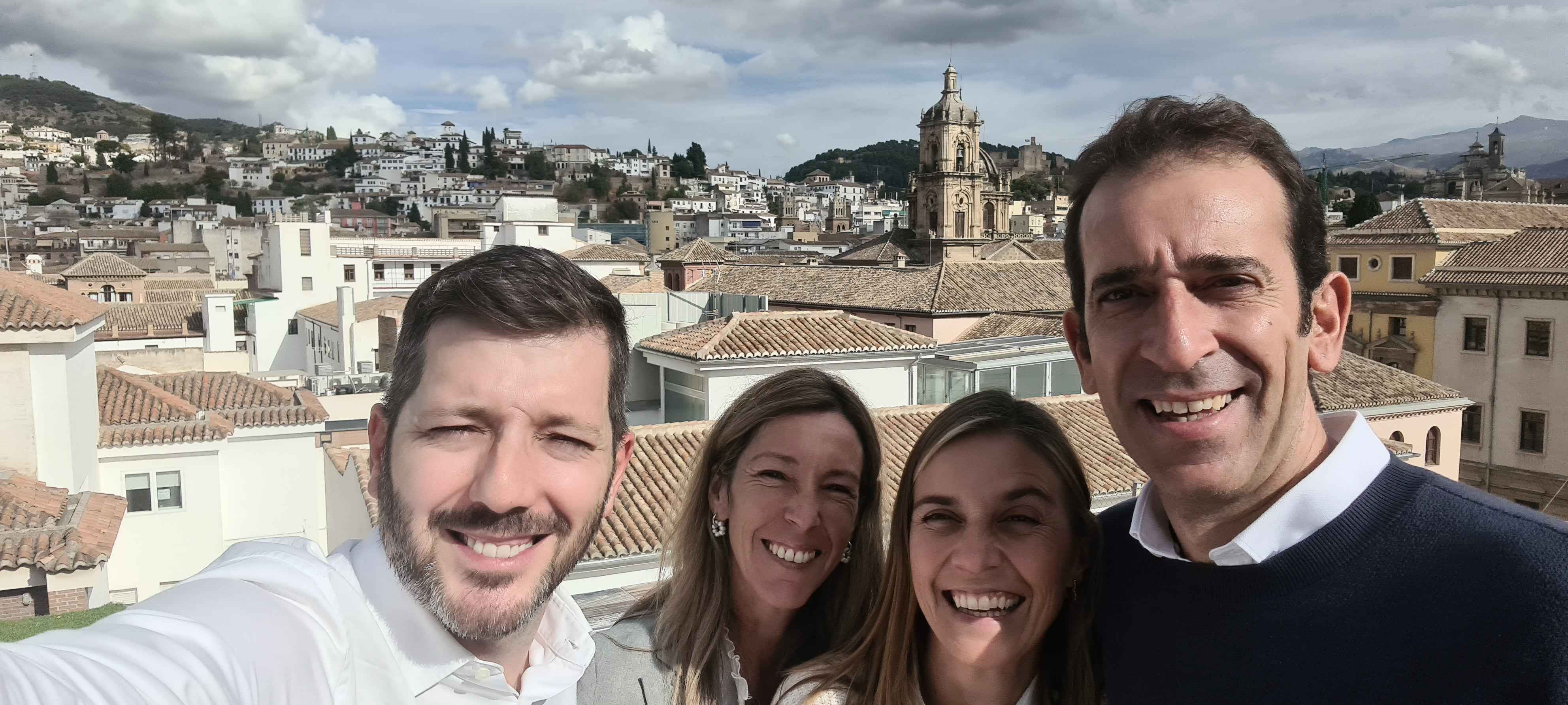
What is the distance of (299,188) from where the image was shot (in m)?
133

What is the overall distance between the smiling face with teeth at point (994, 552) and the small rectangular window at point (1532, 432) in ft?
91.6

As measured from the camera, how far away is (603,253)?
48656 mm

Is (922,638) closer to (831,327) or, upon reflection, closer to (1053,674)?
(1053,674)

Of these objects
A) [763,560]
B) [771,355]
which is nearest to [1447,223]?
[771,355]

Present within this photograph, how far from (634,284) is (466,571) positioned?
3431cm

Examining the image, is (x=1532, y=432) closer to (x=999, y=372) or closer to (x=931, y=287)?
(x=931, y=287)

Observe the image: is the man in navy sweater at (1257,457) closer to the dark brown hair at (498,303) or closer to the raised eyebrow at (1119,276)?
the raised eyebrow at (1119,276)

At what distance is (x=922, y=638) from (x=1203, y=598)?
0.69 meters

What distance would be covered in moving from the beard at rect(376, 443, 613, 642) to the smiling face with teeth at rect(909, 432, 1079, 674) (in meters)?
0.87

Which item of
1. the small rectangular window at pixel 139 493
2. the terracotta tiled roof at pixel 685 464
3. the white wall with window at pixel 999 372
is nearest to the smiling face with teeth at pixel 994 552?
the terracotta tiled roof at pixel 685 464

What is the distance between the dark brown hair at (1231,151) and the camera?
6.47 feet

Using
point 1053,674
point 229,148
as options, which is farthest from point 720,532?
point 229,148

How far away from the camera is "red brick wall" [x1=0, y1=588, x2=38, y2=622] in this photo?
9.83m

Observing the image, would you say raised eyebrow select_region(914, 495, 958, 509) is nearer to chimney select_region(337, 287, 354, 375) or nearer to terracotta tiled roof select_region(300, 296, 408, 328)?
chimney select_region(337, 287, 354, 375)
